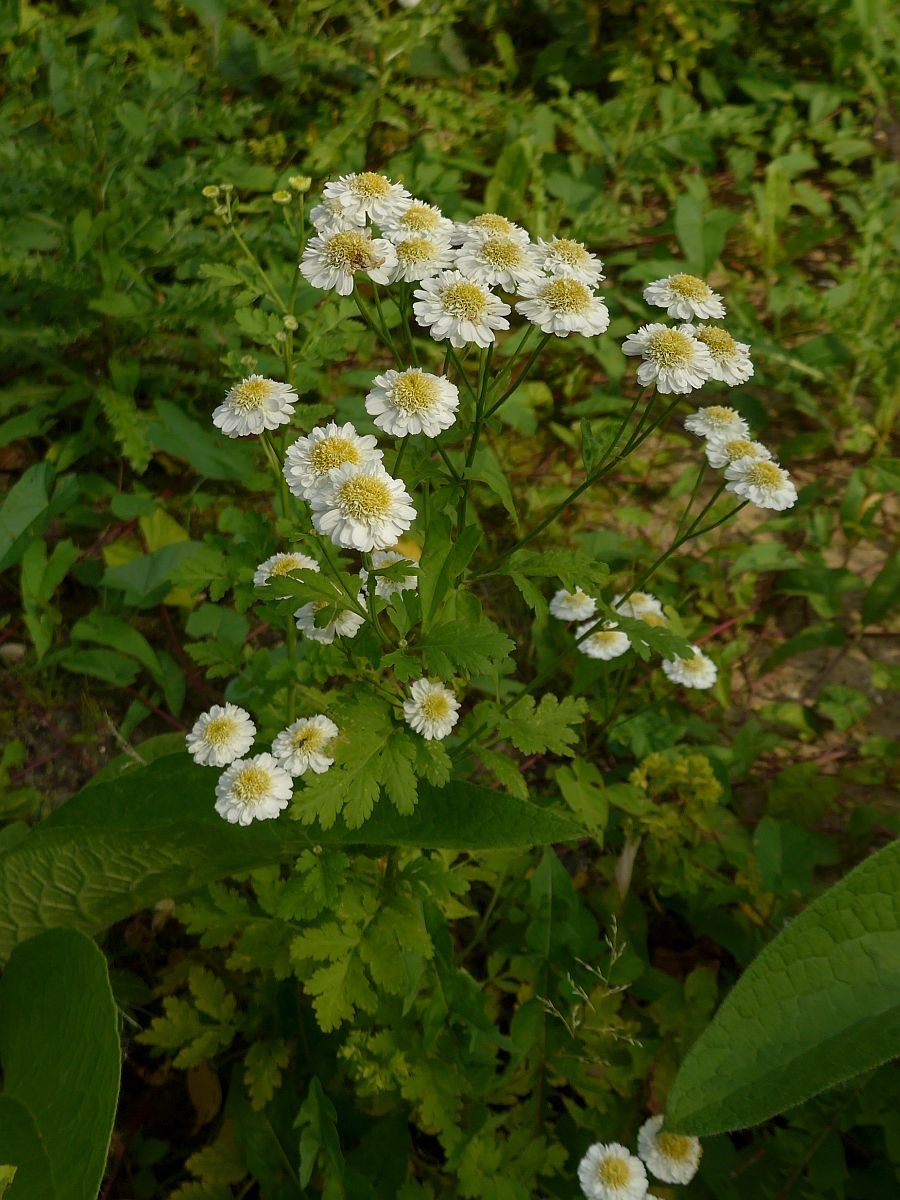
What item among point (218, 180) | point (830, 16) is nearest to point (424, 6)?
point (218, 180)

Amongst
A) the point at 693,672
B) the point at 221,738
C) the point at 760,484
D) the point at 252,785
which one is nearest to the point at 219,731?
the point at 221,738

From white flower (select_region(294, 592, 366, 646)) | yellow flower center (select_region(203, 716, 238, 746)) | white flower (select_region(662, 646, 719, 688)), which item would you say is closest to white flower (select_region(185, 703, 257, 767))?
yellow flower center (select_region(203, 716, 238, 746))

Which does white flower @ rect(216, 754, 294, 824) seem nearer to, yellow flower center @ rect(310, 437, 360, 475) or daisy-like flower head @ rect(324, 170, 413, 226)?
yellow flower center @ rect(310, 437, 360, 475)

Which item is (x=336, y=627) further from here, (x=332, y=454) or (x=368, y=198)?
(x=368, y=198)

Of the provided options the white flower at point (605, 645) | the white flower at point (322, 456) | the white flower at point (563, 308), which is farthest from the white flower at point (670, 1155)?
the white flower at point (563, 308)

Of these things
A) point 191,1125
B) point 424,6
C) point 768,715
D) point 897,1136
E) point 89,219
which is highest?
point 424,6

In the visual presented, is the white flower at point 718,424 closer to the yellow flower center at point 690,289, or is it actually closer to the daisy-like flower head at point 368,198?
the yellow flower center at point 690,289

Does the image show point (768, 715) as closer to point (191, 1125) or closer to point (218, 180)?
point (191, 1125)
